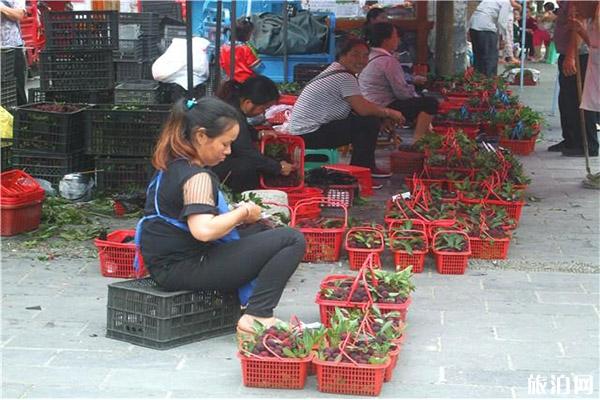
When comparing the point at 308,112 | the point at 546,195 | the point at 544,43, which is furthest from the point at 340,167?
the point at 544,43

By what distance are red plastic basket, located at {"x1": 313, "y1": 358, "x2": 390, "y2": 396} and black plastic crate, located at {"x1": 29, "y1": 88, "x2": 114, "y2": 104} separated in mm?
5658

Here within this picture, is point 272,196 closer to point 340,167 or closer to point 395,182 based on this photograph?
point 340,167

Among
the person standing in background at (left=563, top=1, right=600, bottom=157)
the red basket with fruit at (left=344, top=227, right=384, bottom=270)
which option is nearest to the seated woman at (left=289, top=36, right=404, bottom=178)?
the person standing in background at (left=563, top=1, right=600, bottom=157)

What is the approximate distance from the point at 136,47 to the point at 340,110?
401 cm

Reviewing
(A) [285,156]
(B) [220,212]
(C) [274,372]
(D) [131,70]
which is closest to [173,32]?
(D) [131,70]

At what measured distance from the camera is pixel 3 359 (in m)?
4.86

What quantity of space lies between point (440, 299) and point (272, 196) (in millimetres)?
1393

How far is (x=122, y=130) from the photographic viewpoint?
850cm

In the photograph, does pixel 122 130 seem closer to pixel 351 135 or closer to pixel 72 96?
pixel 72 96

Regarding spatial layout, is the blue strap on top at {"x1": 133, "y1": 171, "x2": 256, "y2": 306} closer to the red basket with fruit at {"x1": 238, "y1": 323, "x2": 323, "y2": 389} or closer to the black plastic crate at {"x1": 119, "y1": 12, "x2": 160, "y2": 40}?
the red basket with fruit at {"x1": 238, "y1": 323, "x2": 323, "y2": 389}

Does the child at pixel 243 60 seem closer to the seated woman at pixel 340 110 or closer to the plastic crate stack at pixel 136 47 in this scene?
the plastic crate stack at pixel 136 47

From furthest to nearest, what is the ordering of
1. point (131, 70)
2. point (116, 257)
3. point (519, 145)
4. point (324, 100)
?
point (131, 70)
point (519, 145)
point (324, 100)
point (116, 257)

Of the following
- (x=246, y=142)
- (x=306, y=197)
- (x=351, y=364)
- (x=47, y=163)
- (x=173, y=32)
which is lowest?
(x=351, y=364)

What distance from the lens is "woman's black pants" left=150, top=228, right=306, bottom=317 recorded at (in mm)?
4945
